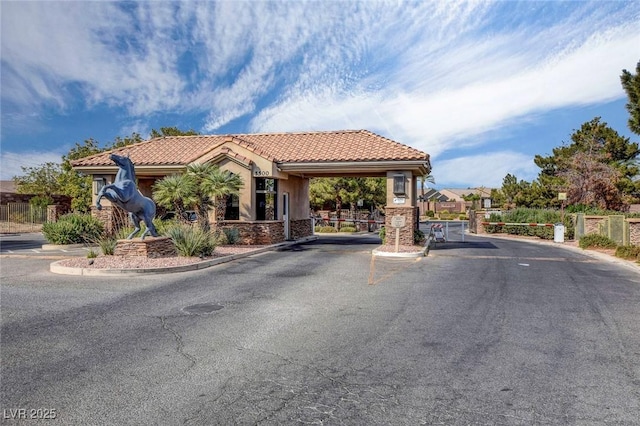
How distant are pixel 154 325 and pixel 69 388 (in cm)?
253

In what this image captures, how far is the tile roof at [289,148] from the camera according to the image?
20375mm

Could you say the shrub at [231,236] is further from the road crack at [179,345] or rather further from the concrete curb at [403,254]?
the road crack at [179,345]

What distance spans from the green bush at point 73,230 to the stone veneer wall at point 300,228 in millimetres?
9472

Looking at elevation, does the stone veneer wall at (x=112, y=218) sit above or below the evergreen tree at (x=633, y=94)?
below

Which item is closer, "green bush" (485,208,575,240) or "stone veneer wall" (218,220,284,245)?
"stone veneer wall" (218,220,284,245)

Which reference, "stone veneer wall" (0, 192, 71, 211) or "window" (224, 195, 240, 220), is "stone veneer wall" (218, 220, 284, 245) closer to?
"window" (224, 195, 240, 220)

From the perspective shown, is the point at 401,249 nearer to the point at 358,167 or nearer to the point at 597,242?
the point at 358,167

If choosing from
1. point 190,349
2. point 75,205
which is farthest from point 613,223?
point 75,205

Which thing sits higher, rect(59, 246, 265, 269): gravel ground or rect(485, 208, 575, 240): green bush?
rect(485, 208, 575, 240): green bush

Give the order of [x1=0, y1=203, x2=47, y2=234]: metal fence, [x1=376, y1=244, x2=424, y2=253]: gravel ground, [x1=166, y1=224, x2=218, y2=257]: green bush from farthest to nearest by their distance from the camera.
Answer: [x1=0, y1=203, x2=47, y2=234]: metal fence → [x1=376, y1=244, x2=424, y2=253]: gravel ground → [x1=166, y1=224, x2=218, y2=257]: green bush

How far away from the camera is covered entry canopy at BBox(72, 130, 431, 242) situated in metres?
19.7

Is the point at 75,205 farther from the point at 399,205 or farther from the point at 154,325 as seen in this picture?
the point at 154,325

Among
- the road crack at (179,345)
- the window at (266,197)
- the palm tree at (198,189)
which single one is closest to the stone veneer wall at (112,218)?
the palm tree at (198,189)

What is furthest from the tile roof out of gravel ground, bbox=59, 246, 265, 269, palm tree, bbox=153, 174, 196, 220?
gravel ground, bbox=59, 246, 265, 269
